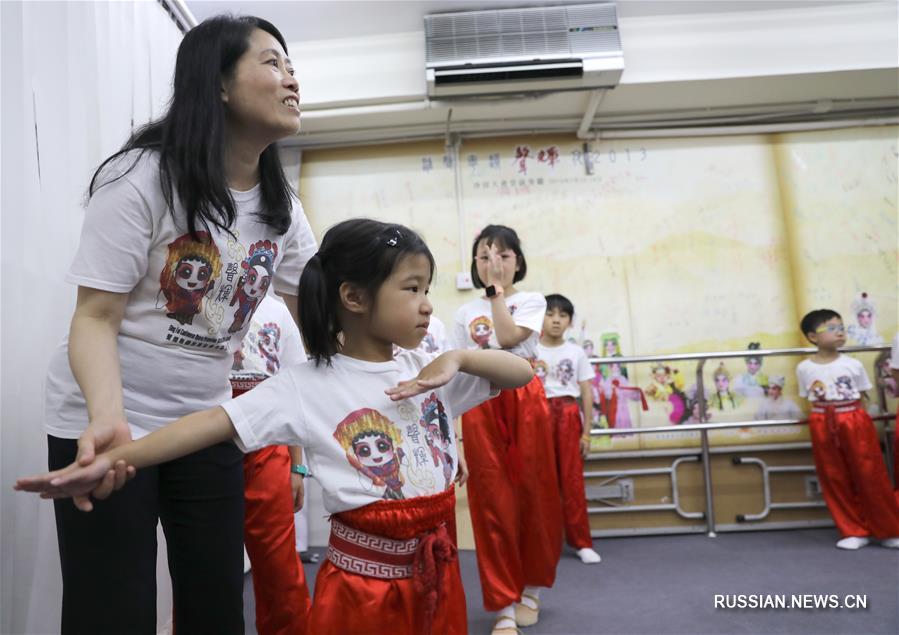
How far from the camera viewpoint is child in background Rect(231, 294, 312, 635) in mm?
1766

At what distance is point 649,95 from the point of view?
371cm

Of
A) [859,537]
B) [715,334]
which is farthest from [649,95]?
[859,537]

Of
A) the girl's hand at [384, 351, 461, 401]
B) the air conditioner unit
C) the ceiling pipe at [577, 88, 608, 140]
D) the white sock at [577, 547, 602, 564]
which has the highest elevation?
the air conditioner unit

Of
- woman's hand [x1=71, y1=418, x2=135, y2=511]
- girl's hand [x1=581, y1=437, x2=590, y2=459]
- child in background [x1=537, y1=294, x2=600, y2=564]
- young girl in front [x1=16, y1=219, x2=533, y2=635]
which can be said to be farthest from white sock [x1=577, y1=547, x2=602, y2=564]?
woman's hand [x1=71, y1=418, x2=135, y2=511]

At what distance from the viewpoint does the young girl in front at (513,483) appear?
6.84 feet

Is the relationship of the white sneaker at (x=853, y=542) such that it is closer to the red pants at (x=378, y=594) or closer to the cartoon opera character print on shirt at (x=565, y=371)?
the cartoon opera character print on shirt at (x=565, y=371)

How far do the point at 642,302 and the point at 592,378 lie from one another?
652mm

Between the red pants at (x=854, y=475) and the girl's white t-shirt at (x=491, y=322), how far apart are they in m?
1.98

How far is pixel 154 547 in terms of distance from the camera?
100 cm

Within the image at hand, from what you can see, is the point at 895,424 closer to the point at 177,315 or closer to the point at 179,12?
the point at 177,315

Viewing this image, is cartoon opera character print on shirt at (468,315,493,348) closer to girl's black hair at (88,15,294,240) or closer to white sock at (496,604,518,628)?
white sock at (496,604,518,628)

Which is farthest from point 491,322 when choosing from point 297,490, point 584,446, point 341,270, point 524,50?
point 524,50

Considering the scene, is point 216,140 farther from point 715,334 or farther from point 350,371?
point 715,334

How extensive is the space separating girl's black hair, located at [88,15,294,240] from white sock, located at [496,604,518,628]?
1538 mm
